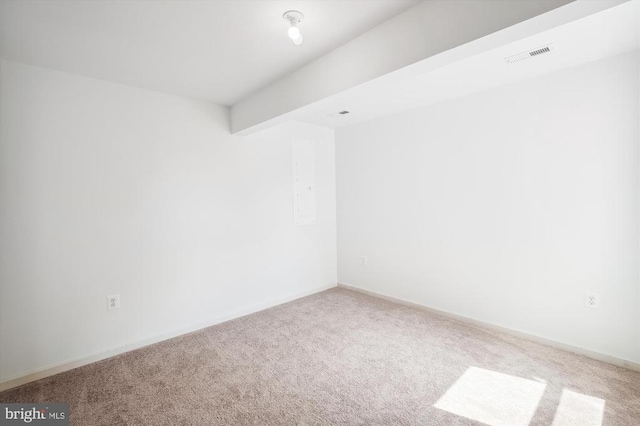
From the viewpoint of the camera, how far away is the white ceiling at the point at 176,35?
5.46 ft

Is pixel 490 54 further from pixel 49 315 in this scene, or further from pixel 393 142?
pixel 49 315

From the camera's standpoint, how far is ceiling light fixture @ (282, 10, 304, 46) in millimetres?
1705

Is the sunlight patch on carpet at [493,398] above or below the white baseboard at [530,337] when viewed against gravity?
below

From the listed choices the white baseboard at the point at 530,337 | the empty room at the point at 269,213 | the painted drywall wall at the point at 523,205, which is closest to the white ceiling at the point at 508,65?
the empty room at the point at 269,213

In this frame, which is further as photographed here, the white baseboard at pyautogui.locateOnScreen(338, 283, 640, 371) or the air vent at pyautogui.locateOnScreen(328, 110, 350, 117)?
the air vent at pyautogui.locateOnScreen(328, 110, 350, 117)

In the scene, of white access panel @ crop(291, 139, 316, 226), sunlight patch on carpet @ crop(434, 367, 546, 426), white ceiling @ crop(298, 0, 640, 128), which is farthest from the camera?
white access panel @ crop(291, 139, 316, 226)

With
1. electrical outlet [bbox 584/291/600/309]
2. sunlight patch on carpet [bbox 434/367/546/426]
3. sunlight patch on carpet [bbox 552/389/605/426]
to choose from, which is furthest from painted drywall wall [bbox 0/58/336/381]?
electrical outlet [bbox 584/291/600/309]

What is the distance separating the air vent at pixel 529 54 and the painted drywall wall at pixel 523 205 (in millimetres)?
500

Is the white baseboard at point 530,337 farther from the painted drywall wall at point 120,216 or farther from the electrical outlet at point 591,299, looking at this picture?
the painted drywall wall at point 120,216

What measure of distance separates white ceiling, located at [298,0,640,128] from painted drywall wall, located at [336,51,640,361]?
0.15 m

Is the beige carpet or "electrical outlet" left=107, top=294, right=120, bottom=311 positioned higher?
"electrical outlet" left=107, top=294, right=120, bottom=311

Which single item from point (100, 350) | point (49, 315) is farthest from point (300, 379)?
point (49, 315)

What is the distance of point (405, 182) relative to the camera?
3746mm

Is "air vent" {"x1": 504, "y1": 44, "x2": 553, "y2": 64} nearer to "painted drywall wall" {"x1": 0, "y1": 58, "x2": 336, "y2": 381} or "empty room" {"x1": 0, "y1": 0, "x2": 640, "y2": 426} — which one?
"empty room" {"x1": 0, "y1": 0, "x2": 640, "y2": 426}
